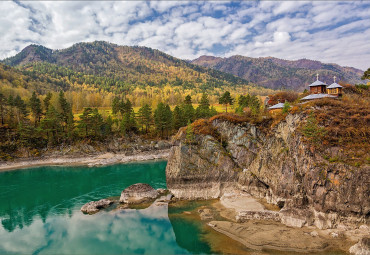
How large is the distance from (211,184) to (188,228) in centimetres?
990

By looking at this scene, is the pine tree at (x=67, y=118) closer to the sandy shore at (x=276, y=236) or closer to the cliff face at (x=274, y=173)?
the cliff face at (x=274, y=173)

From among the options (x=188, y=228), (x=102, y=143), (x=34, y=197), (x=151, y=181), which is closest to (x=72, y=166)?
(x=102, y=143)

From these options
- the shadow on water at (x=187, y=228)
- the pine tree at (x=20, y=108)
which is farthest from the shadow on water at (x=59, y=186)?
the pine tree at (x=20, y=108)

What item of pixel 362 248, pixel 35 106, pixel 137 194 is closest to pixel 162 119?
pixel 35 106

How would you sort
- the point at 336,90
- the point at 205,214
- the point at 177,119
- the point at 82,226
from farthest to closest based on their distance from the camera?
the point at 177,119 < the point at 336,90 < the point at 205,214 < the point at 82,226

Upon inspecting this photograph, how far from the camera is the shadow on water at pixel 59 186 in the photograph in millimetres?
33097

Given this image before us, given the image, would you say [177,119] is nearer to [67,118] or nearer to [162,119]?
[162,119]

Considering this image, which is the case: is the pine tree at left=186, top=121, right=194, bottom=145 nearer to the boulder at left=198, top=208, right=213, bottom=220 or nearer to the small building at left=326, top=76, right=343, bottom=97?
the boulder at left=198, top=208, right=213, bottom=220

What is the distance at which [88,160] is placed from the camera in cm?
6575

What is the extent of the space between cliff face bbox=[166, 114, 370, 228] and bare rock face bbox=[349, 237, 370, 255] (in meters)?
4.05

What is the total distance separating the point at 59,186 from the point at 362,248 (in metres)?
49.9

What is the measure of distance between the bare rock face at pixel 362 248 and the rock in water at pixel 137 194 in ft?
84.7

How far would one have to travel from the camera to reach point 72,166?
61281mm

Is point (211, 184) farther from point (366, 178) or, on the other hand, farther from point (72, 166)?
point (72, 166)
